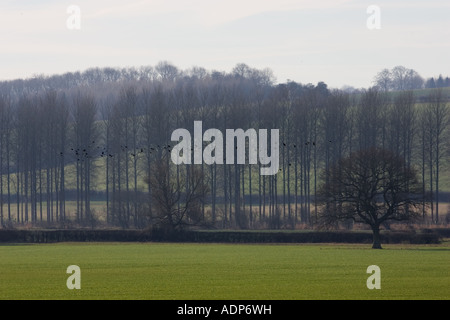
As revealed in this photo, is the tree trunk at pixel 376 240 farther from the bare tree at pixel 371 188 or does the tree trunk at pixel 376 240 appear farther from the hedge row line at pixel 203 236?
the hedge row line at pixel 203 236

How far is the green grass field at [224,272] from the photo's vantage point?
3519 cm

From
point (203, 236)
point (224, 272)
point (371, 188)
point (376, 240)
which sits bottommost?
point (203, 236)

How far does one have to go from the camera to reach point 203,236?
267 ft

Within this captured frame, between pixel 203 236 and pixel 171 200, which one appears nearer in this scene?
pixel 203 236

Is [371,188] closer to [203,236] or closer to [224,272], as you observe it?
[203,236]

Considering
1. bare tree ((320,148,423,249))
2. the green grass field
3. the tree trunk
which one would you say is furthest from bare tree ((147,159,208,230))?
the tree trunk

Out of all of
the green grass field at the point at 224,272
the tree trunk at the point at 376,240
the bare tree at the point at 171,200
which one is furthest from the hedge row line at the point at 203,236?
the green grass field at the point at 224,272

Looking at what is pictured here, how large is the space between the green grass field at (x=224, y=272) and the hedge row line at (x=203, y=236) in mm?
8072

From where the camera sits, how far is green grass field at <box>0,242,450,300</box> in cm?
3519

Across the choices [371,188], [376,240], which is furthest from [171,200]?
[376,240]

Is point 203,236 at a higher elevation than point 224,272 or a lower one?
lower

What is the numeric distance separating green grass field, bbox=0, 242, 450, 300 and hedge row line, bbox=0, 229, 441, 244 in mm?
8072

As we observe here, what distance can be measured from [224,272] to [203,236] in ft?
118
